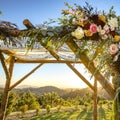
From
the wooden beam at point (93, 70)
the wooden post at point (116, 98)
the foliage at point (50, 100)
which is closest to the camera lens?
the wooden post at point (116, 98)

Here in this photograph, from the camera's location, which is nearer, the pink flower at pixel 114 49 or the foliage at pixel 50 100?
the pink flower at pixel 114 49

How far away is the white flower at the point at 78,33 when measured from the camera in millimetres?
1882

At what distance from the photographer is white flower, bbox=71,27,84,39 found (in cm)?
188

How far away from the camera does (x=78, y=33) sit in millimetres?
1877

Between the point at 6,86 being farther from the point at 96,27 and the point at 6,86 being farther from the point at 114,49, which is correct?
the point at 114,49

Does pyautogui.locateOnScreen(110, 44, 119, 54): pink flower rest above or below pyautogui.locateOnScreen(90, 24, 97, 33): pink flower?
below

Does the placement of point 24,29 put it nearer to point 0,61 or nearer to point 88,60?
point 88,60

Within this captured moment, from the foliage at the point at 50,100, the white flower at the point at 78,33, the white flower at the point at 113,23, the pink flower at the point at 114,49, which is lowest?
the foliage at the point at 50,100

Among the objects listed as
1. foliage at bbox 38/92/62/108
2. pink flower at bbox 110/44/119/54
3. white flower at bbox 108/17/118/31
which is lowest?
foliage at bbox 38/92/62/108

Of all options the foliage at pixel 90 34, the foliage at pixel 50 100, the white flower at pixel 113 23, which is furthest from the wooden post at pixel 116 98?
the foliage at pixel 50 100

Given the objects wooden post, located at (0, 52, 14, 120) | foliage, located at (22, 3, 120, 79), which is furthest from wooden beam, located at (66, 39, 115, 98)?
wooden post, located at (0, 52, 14, 120)

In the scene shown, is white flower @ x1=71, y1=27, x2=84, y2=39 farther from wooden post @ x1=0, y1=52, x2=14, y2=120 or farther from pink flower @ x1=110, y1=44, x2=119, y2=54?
wooden post @ x1=0, y1=52, x2=14, y2=120

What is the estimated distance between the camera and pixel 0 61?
464 centimetres

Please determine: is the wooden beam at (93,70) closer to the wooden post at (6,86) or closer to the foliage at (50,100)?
the wooden post at (6,86)
